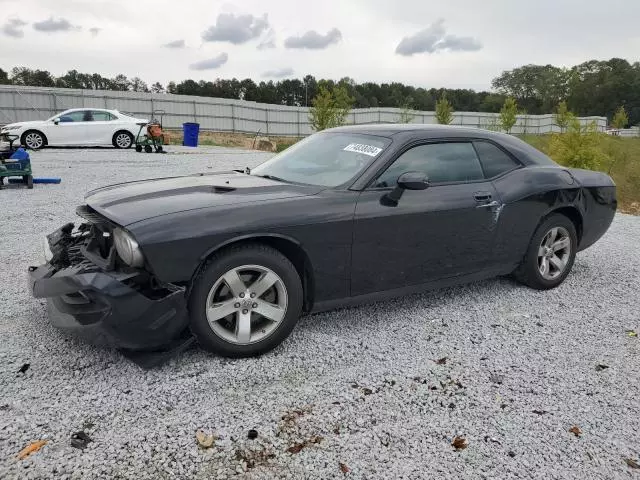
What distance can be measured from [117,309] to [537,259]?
350 centimetres

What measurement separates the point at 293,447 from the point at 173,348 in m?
1.00

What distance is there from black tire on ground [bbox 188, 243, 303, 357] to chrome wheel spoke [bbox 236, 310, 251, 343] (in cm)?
5

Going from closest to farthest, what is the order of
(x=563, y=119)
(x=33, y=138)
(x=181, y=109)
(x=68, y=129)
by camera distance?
(x=33, y=138)
(x=68, y=129)
(x=563, y=119)
(x=181, y=109)

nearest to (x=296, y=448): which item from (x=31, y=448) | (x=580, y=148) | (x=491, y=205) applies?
(x=31, y=448)

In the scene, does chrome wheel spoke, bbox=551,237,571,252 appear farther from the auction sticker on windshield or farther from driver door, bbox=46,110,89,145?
driver door, bbox=46,110,89,145

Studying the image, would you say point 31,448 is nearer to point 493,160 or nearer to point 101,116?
point 493,160

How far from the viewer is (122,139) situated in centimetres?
1798

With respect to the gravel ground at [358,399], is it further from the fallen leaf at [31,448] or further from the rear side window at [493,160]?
the rear side window at [493,160]

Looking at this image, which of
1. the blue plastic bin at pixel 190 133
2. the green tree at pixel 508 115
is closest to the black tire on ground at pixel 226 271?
the blue plastic bin at pixel 190 133

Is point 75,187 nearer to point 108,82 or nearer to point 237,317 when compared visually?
point 237,317

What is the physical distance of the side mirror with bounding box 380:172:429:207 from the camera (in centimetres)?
348

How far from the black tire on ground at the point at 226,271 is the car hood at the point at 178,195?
34 centimetres

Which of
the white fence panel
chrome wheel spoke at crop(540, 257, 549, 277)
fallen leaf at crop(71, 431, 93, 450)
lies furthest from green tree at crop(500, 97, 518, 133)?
fallen leaf at crop(71, 431, 93, 450)

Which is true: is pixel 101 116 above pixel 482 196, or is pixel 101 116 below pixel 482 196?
above
